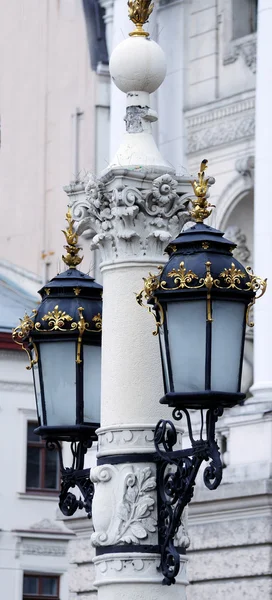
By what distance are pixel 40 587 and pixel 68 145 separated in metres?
6.49

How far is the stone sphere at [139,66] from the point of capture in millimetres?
7426

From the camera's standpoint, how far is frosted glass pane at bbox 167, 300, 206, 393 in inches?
261

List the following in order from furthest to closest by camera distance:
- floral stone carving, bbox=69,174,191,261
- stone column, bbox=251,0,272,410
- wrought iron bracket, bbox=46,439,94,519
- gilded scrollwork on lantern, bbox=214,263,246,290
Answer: stone column, bbox=251,0,272,410
wrought iron bracket, bbox=46,439,94,519
floral stone carving, bbox=69,174,191,261
gilded scrollwork on lantern, bbox=214,263,246,290

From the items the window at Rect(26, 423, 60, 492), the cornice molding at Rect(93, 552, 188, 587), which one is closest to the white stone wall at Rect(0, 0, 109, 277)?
the window at Rect(26, 423, 60, 492)

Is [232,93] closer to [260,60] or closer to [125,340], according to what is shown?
[260,60]

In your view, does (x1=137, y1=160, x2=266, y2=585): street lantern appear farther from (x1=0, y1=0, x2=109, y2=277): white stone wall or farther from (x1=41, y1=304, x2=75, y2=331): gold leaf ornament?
(x1=0, y1=0, x2=109, y2=277): white stone wall

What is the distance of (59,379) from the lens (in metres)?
7.82

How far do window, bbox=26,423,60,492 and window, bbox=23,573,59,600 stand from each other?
1.28 metres

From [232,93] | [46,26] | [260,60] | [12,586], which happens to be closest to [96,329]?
[260,60]

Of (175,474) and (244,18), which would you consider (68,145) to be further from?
(175,474)

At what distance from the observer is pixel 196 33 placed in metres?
27.6

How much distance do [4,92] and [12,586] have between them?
7.73 meters

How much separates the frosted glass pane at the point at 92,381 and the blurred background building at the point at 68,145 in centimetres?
1463

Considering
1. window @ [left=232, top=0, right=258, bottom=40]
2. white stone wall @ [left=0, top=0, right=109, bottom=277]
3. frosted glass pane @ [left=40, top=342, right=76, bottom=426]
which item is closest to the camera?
frosted glass pane @ [left=40, top=342, right=76, bottom=426]
